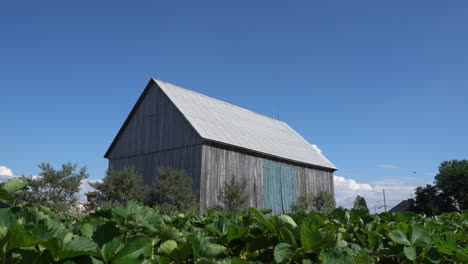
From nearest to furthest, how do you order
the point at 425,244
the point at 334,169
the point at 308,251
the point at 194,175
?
1. the point at 308,251
2. the point at 425,244
3. the point at 194,175
4. the point at 334,169

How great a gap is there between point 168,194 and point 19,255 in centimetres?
2008

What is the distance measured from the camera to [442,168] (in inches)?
1446

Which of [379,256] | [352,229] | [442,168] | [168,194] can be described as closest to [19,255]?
[379,256]

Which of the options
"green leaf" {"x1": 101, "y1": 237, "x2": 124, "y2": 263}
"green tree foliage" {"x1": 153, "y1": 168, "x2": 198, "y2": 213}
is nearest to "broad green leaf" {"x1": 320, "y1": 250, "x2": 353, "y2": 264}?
"green leaf" {"x1": 101, "y1": 237, "x2": 124, "y2": 263}

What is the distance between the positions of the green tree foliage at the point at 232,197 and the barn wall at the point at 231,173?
1.38ft

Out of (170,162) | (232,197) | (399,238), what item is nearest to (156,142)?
(170,162)

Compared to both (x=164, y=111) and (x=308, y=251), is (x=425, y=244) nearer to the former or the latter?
(x=308, y=251)

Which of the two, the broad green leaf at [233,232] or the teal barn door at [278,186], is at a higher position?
the teal barn door at [278,186]

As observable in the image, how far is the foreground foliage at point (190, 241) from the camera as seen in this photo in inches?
32.3

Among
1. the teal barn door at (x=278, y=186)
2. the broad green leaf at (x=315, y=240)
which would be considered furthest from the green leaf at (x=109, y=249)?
the teal barn door at (x=278, y=186)

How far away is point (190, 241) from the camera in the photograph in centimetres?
117

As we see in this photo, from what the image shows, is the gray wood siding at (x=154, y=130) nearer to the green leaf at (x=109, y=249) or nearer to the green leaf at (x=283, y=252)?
the green leaf at (x=283, y=252)

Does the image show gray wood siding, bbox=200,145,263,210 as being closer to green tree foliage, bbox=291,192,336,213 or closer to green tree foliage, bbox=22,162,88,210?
green tree foliage, bbox=291,192,336,213

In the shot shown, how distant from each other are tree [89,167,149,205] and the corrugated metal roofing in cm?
471
